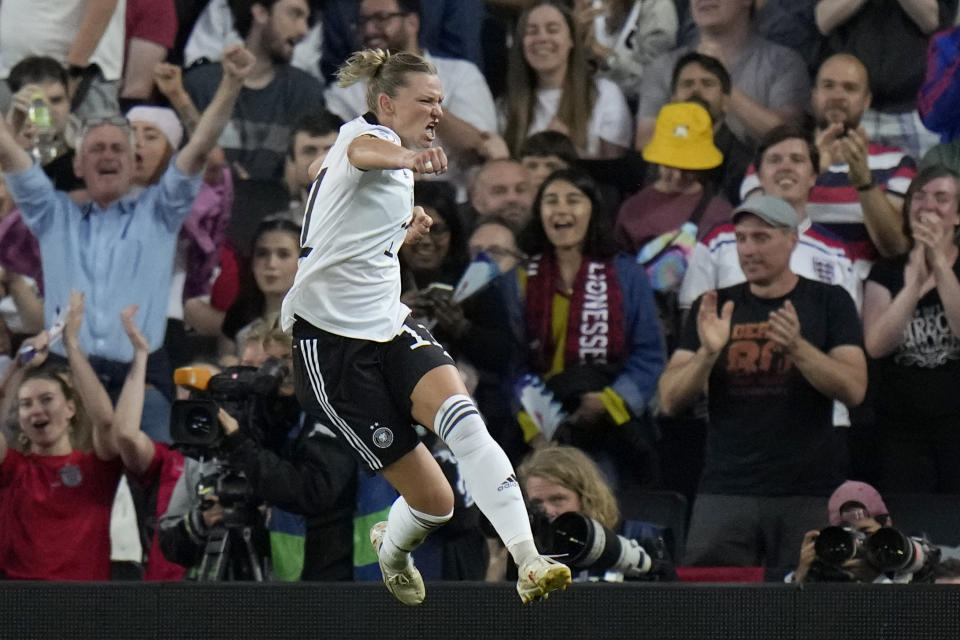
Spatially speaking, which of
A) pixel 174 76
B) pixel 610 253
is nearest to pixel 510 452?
pixel 610 253

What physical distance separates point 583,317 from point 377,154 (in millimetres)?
2599

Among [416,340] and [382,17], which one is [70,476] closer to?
[416,340]

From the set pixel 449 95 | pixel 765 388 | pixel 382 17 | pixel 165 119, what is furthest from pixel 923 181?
pixel 165 119

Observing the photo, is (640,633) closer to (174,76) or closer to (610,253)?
(610,253)

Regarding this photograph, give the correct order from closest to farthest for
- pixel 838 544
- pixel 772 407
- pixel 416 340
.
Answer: pixel 416 340 < pixel 838 544 < pixel 772 407

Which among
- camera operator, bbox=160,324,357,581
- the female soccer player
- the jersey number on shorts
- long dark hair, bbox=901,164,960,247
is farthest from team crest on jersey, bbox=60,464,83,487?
long dark hair, bbox=901,164,960,247

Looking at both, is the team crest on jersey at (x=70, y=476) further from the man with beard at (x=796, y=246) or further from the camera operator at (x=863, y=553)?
the camera operator at (x=863, y=553)

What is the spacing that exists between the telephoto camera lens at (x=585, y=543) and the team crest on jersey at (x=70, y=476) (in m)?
2.09

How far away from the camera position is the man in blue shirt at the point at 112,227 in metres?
6.67

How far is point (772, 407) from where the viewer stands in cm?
620

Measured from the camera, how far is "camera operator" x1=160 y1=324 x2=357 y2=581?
18.6ft

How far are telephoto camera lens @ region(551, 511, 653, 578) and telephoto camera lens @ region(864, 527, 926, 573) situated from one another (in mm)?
817

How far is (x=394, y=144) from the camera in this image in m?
3.99

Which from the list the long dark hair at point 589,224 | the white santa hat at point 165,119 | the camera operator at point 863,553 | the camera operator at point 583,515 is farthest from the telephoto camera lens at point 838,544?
the white santa hat at point 165,119
